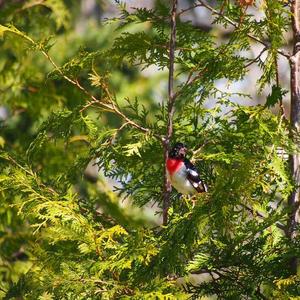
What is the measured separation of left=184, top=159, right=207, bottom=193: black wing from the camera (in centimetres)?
331

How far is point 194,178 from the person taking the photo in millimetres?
3324

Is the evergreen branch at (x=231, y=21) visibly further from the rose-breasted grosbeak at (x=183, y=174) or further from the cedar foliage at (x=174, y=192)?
the rose-breasted grosbeak at (x=183, y=174)

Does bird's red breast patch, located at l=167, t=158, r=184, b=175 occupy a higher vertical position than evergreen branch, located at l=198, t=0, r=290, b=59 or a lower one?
lower

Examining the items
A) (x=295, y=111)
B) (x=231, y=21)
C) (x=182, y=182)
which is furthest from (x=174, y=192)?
(x=231, y=21)

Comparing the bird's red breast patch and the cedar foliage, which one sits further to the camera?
the bird's red breast patch

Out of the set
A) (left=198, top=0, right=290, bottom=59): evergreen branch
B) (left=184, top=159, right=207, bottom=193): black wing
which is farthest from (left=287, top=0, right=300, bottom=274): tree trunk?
(left=184, top=159, right=207, bottom=193): black wing

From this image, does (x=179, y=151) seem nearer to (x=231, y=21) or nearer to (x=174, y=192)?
(x=174, y=192)

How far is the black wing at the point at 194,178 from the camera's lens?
3312 millimetres

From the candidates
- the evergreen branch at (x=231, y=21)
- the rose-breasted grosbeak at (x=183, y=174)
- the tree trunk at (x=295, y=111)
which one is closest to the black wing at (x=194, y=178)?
the rose-breasted grosbeak at (x=183, y=174)

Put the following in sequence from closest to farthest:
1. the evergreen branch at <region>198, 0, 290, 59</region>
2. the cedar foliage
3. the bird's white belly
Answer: the cedar foliage, the evergreen branch at <region>198, 0, 290, 59</region>, the bird's white belly

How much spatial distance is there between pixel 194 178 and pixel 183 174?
5 centimetres

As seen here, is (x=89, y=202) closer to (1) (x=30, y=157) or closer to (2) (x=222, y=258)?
(1) (x=30, y=157)

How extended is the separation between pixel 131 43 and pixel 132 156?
0.46 meters

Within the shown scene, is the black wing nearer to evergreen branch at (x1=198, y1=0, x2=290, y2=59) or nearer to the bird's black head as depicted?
the bird's black head
